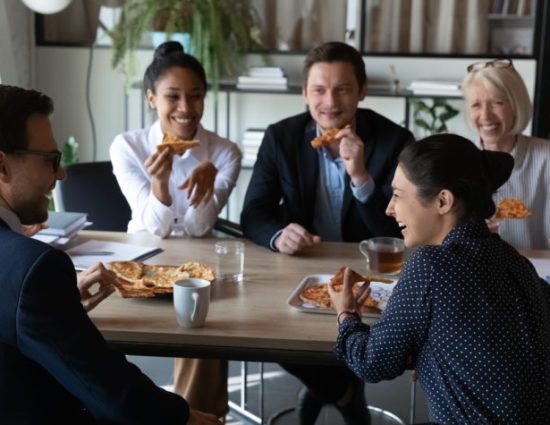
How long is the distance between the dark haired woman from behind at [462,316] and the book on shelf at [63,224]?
3.55 ft

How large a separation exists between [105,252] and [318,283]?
0.63m

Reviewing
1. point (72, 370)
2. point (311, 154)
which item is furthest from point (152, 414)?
point (311, 154)

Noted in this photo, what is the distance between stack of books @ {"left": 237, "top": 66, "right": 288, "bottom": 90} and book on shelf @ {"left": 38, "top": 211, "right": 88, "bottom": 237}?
7.42 ft

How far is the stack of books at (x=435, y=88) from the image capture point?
442 cm

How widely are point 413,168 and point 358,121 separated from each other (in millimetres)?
1202

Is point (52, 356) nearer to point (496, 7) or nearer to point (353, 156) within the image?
point (353, 156)

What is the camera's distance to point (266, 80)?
4.57 metres

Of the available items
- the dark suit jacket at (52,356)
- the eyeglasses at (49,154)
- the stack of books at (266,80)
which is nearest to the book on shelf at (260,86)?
the stack of books at (266,80)

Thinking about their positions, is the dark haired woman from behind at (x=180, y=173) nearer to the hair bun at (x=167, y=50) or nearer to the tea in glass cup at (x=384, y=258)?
the hair bun at (x=167, y=50)

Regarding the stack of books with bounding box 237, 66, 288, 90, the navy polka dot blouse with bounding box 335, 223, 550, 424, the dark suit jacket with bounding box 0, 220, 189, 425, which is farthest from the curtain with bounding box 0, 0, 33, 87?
the navy polka dot blouse with bounding box 335, 223, 550, 424

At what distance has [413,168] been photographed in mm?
1595

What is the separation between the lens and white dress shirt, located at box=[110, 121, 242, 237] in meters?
2.52

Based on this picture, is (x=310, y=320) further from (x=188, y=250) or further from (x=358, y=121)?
(x=358, y=121)

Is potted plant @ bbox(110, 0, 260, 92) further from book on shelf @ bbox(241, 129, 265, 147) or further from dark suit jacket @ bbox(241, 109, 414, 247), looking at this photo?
dark suit jacket @ bbox(241, 109, 414, 247)
